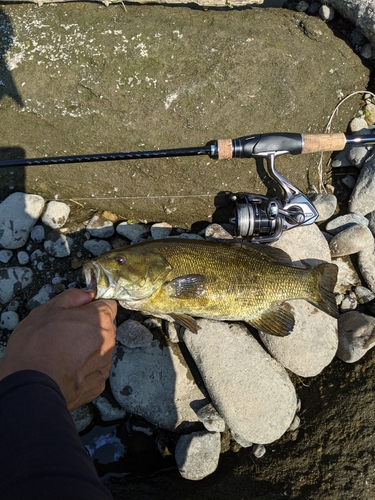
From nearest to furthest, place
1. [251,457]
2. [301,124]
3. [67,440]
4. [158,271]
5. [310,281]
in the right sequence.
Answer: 1. [67,440]
2. [158,271]
3. [310,281]
4. [251,457]
5. [301,124]

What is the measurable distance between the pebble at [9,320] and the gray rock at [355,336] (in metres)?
3.72

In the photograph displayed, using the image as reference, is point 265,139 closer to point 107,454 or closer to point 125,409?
point 125,409

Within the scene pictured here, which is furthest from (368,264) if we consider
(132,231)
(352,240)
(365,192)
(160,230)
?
(132,231)

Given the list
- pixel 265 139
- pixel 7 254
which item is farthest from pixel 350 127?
pixel 7 254

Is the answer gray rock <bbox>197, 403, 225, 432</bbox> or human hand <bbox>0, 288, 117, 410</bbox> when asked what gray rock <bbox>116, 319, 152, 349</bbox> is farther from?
human hand <bbox>0, 288, 117, 410</bbox>

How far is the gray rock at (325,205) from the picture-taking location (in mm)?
4617

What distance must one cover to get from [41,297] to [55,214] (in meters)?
1.00

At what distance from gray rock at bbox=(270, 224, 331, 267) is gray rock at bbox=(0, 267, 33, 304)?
2.92 meters

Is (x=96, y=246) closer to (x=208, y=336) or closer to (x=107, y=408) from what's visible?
(x=208, y=336)

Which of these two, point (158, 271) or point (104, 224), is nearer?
point (158, 271)

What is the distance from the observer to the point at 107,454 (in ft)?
14.4

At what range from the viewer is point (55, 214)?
4.64 meters

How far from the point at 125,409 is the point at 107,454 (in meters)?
0.57

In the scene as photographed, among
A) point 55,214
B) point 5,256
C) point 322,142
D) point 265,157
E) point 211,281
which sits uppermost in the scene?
point 322,142
